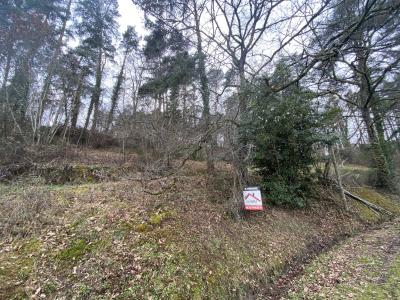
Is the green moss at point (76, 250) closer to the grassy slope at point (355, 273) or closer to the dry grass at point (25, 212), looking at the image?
the dry grass at point (25, 212)

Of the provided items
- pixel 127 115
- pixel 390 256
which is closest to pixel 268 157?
pixel 390 256

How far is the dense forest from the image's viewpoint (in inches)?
249

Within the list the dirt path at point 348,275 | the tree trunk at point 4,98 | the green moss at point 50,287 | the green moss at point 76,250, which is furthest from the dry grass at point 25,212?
the tree trunk at point 4,98

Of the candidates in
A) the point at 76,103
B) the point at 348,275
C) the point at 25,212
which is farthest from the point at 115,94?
the point at 348,275

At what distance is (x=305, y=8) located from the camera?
6875mm

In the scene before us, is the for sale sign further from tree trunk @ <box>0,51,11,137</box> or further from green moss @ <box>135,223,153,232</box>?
tree trunk @ <box>0,51,11,137</box>

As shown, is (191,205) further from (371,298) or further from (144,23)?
(144,23)

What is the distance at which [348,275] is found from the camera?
13.5 ft

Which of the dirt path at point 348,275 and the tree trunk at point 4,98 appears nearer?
the dirt path at point 348,275

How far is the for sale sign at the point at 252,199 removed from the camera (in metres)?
5.11

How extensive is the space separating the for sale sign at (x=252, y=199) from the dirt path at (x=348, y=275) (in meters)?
1.50

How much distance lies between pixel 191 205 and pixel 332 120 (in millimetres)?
5829

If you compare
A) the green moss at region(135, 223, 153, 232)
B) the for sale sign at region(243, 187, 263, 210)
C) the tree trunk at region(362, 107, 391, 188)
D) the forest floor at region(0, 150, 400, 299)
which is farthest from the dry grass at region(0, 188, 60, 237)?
the tree trunk at region(362, 107, 391, 188)

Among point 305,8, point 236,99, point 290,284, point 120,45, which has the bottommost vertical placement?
point 290,284
